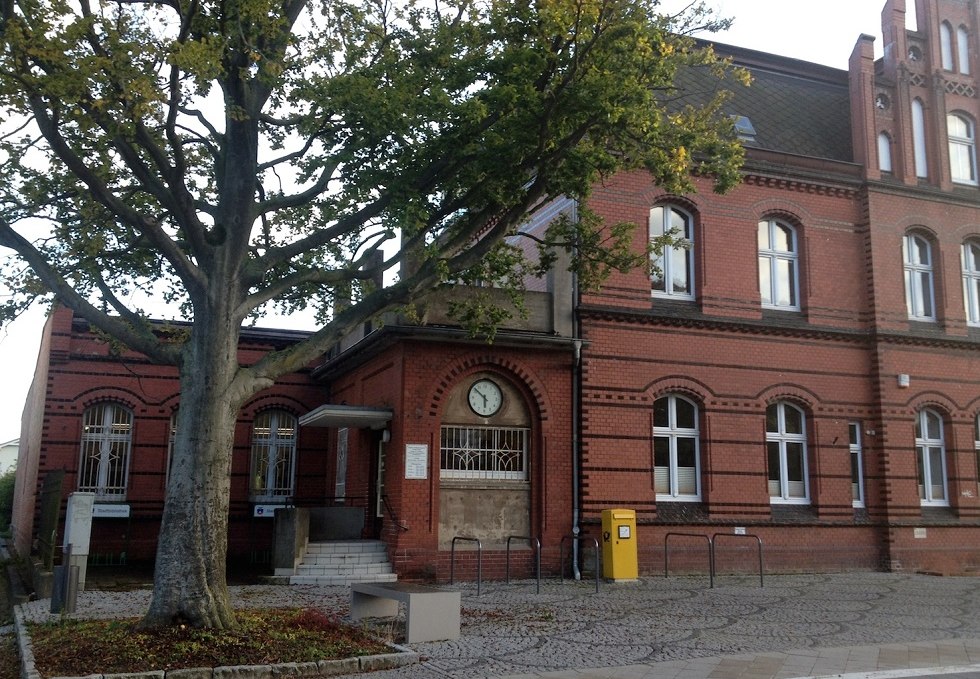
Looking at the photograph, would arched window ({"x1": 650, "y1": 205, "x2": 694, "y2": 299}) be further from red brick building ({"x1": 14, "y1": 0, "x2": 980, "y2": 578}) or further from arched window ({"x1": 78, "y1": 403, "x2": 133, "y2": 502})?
arched window ({"x1": 78, "y1": 403, "x2": 133, "y2": 502})

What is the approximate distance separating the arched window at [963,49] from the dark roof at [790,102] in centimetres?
269

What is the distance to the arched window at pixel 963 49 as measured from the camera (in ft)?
72.9

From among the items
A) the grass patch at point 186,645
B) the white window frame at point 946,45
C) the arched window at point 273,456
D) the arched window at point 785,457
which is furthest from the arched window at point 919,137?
the grass patch at point 186,645

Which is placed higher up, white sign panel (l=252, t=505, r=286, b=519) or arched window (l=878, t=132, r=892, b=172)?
arched window (l=878, t=132, r=892, b=172)

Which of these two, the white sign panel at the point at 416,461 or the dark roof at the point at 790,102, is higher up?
the dark roof at the point at 790,102

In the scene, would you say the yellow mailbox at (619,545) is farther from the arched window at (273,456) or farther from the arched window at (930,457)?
the arched window at (273,456)

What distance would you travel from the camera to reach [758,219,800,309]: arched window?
2000 centimetres

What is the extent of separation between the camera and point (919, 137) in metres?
21.7

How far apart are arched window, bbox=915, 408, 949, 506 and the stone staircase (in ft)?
39.7

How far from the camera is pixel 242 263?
428 inches

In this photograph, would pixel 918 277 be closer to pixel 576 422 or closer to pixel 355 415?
pixel 576 422

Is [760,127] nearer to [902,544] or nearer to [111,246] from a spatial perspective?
[902,544]

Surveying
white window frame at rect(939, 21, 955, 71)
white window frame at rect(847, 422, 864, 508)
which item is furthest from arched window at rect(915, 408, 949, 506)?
white window frame at rect(939, 21, 955, 71)

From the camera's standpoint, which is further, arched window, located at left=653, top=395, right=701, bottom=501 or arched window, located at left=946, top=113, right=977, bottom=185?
arched window, located at left=946, top=113, right=977, bottom=185
